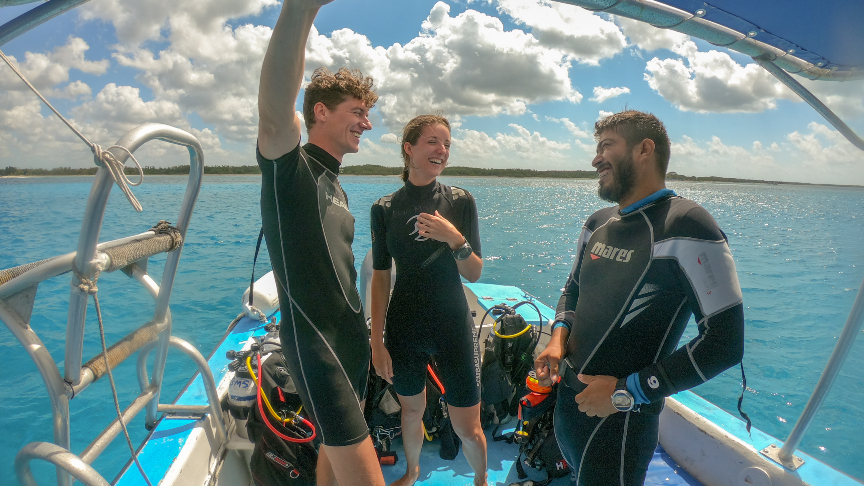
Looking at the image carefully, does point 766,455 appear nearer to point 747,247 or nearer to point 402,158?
point 402,158

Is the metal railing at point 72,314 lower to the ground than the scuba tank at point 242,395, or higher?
higher

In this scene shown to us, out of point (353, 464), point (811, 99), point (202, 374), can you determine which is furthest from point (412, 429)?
point (811, 99)

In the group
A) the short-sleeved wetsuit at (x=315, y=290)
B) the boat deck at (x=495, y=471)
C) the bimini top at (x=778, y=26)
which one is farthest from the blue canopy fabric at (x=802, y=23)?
the boat deck at (x=495, y=471)

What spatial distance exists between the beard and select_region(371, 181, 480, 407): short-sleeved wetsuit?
722 mm

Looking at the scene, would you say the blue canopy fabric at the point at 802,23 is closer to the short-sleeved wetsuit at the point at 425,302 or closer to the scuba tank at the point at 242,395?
the short-sleeved wetsuit at the point at 425,302

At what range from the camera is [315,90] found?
1475mm

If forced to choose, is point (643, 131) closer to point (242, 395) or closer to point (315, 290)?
point (315, 290)

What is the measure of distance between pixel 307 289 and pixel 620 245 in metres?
1.06

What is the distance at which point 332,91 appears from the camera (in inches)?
57.1

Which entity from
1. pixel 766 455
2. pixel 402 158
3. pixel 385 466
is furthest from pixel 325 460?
pixel 766 455

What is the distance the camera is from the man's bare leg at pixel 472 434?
6.39ft

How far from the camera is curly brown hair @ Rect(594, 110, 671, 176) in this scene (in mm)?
1378

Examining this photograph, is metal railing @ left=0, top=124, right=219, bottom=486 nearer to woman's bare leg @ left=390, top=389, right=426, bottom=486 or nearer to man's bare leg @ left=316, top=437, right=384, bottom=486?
man's bare leg @ left=316, top=437, right=384, bottom=486

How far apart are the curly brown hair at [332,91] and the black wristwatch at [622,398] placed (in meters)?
1.28
